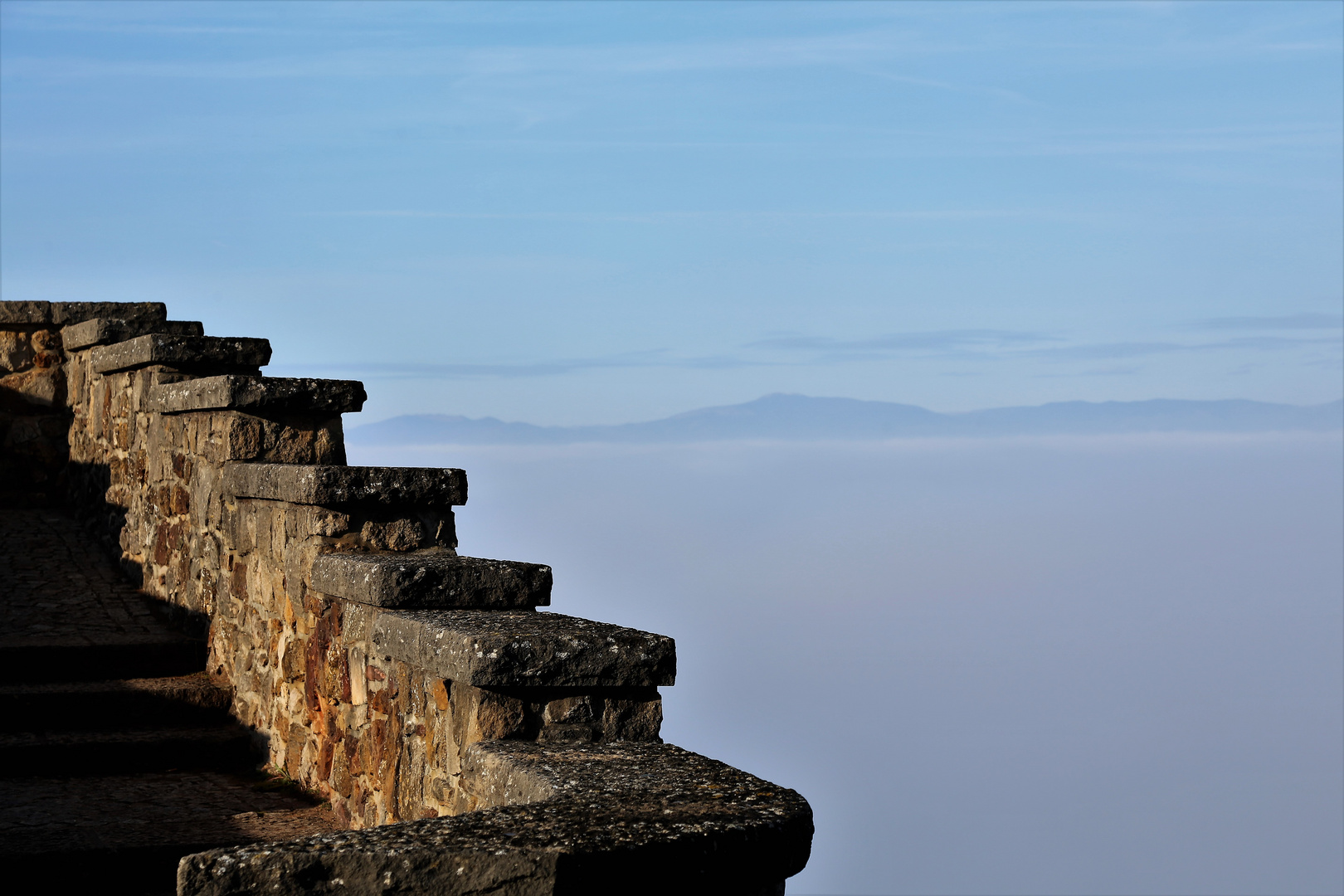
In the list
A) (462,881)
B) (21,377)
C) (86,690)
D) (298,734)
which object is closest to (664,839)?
(462,881)

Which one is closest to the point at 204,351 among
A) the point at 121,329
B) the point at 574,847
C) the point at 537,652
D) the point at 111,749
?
the point at 121,329

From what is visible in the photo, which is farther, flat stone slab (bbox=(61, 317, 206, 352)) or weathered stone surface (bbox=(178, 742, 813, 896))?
flat stone slab (bbox=(61, 317, 206, 352))

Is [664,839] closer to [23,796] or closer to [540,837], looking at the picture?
[540,837]

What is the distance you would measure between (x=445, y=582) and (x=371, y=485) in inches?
35.6

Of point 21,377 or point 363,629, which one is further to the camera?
point 21,377

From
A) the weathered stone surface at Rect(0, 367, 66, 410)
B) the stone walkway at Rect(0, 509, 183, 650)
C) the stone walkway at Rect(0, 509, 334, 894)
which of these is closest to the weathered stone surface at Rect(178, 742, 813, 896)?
the stone walkway at Rect(0, 509, 334, 894)

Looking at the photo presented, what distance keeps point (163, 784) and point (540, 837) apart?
11.2 ft

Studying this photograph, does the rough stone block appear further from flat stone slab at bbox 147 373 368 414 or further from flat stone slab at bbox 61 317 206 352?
flat stone slab at bbox 147 373 368 414

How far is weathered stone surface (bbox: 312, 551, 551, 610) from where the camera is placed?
4375mm

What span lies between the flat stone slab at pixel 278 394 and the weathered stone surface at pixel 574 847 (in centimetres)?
332

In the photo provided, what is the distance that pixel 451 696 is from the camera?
3.97 metres

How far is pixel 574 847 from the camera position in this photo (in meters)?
2.58

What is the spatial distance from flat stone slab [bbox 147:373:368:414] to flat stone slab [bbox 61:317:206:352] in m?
1.99

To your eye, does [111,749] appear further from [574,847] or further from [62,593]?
[574,847]
